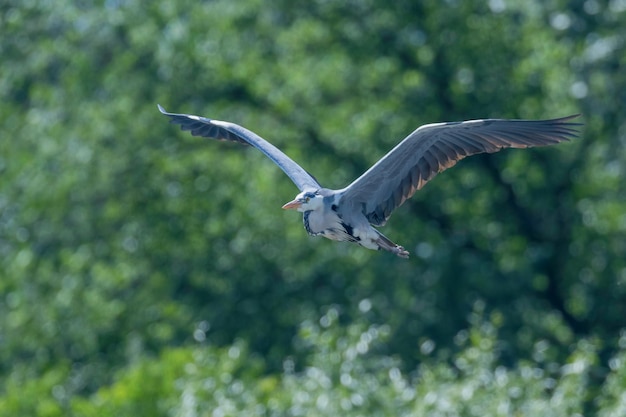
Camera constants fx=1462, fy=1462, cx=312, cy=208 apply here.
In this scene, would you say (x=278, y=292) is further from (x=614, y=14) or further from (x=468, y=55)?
(x=614, y=14)

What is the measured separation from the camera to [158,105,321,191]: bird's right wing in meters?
9.18

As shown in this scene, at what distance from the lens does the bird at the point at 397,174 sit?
8766 millimetres

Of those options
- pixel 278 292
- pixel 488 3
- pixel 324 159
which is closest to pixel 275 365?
pixel 278 292

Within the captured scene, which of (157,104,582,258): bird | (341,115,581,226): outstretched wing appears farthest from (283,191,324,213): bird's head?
(341,115,581,226): outstretched wing

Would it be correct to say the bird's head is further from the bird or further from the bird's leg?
the bird's leg

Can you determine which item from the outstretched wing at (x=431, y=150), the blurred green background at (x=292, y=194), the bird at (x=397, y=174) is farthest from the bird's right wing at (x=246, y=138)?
the blurred green background at (x=292, y=194)

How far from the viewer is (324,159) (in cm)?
1930

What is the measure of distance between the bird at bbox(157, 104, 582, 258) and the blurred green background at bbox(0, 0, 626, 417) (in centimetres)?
711

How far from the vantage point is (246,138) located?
9.80 meters

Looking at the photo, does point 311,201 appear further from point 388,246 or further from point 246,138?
point 246,138

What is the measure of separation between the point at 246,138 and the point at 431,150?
140cm

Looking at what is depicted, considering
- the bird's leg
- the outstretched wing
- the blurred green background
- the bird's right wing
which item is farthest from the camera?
the blurred green background

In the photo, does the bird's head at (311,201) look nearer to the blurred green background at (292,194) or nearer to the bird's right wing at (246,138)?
the bird's right wing at (246,138)

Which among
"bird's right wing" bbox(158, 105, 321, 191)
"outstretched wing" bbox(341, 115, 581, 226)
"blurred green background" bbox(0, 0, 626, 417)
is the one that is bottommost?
"blurred green background" bbox(0, 0, 626, 417)
